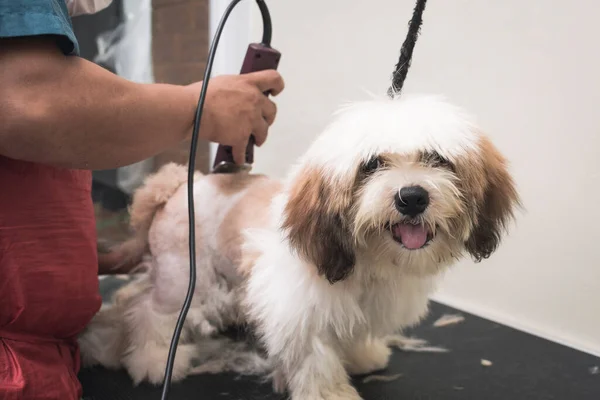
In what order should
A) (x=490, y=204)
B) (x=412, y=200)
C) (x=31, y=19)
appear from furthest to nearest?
(x=490, y=204) < (x=412, y=200) < (x=31, y=19)

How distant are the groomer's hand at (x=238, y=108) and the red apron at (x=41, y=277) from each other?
0.30 metres

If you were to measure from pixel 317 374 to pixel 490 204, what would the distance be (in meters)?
0.47

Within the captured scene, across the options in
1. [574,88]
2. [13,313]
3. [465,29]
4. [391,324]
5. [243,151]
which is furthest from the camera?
[465,29]

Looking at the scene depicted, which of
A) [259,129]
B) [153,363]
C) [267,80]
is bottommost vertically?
[153,363]

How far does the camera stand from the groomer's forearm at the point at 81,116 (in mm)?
722

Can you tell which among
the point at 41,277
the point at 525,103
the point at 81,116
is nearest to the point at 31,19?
the point at 81,116

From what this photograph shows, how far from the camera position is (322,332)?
105 centimetres

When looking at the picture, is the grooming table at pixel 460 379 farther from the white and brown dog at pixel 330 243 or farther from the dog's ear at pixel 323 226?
the dog's ear at pixel 323 226

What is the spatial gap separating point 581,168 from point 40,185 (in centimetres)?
130

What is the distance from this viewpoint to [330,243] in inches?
36.9

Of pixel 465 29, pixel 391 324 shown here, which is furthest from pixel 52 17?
pixel 465 29

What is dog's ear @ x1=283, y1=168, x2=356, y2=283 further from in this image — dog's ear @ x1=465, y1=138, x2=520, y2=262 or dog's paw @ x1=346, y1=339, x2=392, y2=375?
dog's paw @ x1=346, y1=339, x2=392, y2=375

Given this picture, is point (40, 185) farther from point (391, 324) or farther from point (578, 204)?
point (578, 204)

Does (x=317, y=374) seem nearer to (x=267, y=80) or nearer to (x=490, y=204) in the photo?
(x=490, y=204)
